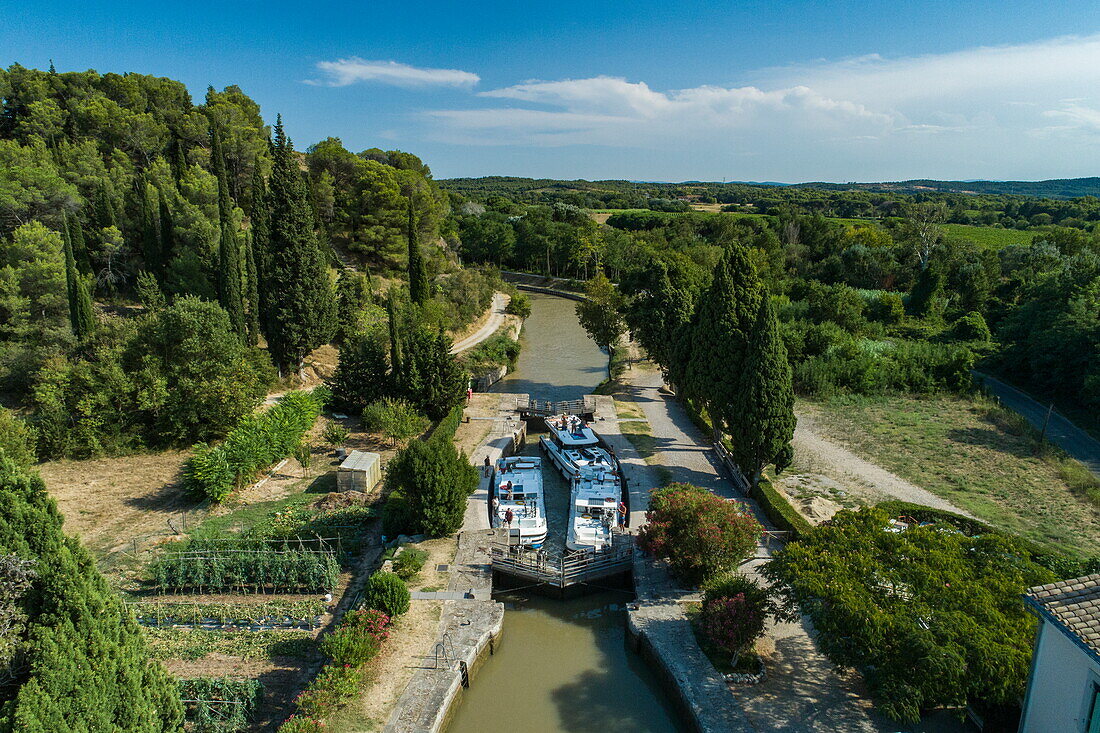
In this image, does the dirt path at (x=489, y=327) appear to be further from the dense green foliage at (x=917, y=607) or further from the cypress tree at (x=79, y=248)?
the dense green foliage at (x=917, y=607)

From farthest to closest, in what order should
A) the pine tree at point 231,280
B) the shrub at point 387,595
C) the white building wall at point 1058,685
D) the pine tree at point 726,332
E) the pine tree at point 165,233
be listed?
the pine tree at point 165,233 → the pine tree at point 231,280 → the pine tree at point 726,332 → the shrub at point 387,595 → the white building wall at point 1058,685

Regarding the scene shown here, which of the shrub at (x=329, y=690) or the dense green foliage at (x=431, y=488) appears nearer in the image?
the shrub at (x=329, y=690)

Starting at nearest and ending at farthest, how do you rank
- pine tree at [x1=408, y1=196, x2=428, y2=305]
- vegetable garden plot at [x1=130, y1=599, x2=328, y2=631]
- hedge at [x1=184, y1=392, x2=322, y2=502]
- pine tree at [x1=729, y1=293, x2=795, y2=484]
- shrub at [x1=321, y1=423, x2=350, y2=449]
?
vegetable garden plot at [x1=130, y1=599, x2=328, y2=631] → pine tree at [x1=729, y1=293, x2=795, y2=484] → hedge at [x1=184, y1=392, x2=322, y2=502] → shrub at [x1=321, y1=423, x2=350, y2=449] → pine tree at [x1=408, y1=196, x2=428, y2=305]

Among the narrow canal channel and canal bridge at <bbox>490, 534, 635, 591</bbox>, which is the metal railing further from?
the narrow canal channel

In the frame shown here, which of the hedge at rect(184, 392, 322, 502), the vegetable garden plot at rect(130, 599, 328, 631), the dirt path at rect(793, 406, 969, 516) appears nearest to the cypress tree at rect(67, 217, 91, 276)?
the hedge at rect(184, 392, 322, 502)

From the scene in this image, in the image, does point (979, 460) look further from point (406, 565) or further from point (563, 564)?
point (406, 565)

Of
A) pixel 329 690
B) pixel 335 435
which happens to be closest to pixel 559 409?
pixel 335 435

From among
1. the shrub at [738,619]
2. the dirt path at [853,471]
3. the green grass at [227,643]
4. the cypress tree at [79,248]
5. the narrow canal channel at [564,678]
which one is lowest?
the narrow canal channel at [564,678]

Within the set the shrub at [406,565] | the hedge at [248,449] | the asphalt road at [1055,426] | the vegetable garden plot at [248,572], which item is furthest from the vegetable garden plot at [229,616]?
the asphalt road at [1055,426]
